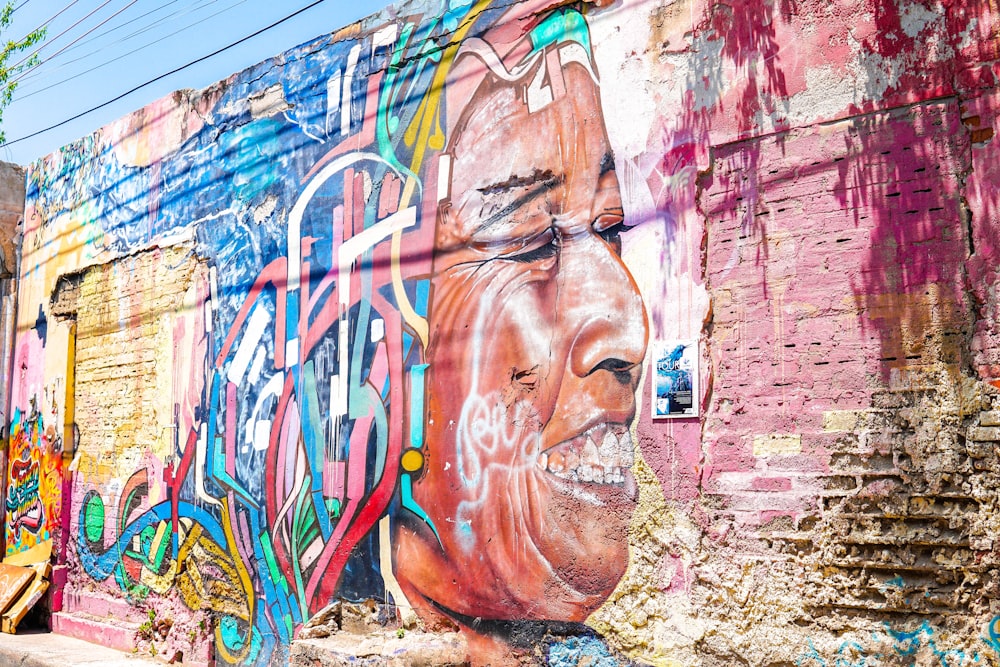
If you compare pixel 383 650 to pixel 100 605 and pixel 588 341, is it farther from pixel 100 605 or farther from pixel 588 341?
pixel 100 605

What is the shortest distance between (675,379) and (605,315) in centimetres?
53

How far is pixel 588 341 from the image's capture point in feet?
16.8

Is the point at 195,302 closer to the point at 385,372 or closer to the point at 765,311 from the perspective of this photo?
the point at 385,372

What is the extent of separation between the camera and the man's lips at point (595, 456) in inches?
192

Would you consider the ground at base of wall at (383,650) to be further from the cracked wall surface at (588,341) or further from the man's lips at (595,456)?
the man's lips at (595,456)

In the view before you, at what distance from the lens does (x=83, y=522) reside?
8.97 m

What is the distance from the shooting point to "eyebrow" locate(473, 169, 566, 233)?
539 cm

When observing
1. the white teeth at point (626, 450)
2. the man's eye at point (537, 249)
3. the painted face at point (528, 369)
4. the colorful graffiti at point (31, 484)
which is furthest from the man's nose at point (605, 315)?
the colorful graffiti at point (31, 484)

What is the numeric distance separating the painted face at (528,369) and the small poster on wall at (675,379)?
132 mm

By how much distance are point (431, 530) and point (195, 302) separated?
3.20 m

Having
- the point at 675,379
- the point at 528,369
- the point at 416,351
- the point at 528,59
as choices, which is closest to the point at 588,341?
the point at 528,369

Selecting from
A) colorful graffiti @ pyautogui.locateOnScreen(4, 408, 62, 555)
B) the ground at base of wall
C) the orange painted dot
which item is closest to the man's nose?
the orange painted dot

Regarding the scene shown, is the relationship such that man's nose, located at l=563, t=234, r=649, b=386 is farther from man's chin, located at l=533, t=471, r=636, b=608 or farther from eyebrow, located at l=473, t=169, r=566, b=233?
man's chin, located at l=533, t=471, r=636, b=608

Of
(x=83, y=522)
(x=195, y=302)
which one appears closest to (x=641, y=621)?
(x=195, y=302)
